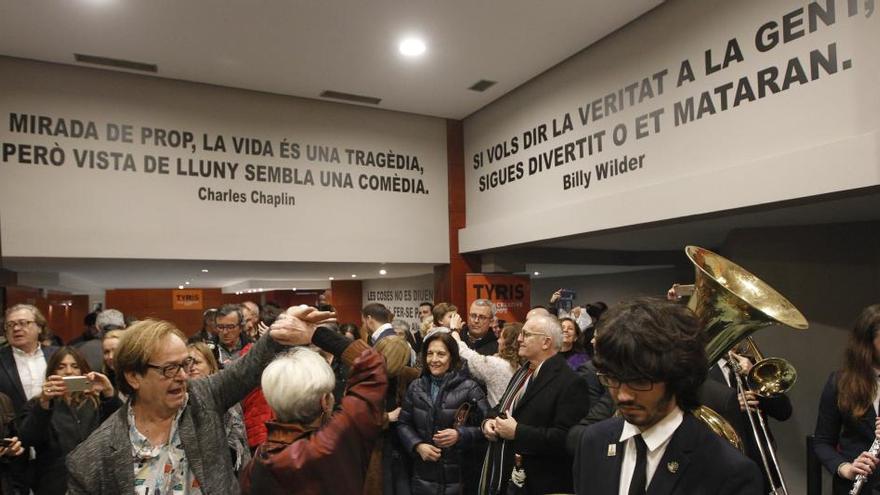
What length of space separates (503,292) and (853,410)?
5704mm

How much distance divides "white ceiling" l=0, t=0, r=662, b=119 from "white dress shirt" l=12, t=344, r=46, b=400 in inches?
127

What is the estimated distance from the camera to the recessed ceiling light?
6297 mm

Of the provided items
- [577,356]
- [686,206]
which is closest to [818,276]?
[686,206]

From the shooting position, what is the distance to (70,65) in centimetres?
665

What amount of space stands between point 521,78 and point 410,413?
4.81 metres

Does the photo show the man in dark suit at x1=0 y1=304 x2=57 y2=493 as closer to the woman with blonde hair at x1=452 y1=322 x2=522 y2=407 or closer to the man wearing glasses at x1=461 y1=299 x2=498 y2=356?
the woman with blonde hair at x1=452 y1=322 x2=522 y2=407

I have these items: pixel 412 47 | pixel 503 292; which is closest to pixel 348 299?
pixel 503 292

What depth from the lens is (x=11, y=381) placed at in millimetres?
3850

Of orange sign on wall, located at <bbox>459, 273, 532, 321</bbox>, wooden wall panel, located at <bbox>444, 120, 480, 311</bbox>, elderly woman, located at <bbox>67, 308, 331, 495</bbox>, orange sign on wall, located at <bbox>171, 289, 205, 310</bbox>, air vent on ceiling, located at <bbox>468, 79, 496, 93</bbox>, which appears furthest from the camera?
orange sign on wall, located at <bbox>171, 289, 205, 310</bbox>

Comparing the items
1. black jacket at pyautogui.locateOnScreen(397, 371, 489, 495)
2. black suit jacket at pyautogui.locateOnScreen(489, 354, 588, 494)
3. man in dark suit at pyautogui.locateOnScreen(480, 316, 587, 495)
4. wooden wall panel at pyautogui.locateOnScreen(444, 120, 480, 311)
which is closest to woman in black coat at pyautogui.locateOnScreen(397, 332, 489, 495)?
black jacket at pyautogui.locateOnScreen(397, 371, 489, 495)

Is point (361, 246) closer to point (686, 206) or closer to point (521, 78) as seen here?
point (521, 78)

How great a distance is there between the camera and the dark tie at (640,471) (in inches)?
52.2

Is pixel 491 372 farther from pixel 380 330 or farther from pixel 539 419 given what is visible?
pixel 380 330

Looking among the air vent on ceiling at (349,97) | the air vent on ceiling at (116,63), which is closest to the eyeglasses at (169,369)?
the air vent on ceiling at (116,63)
